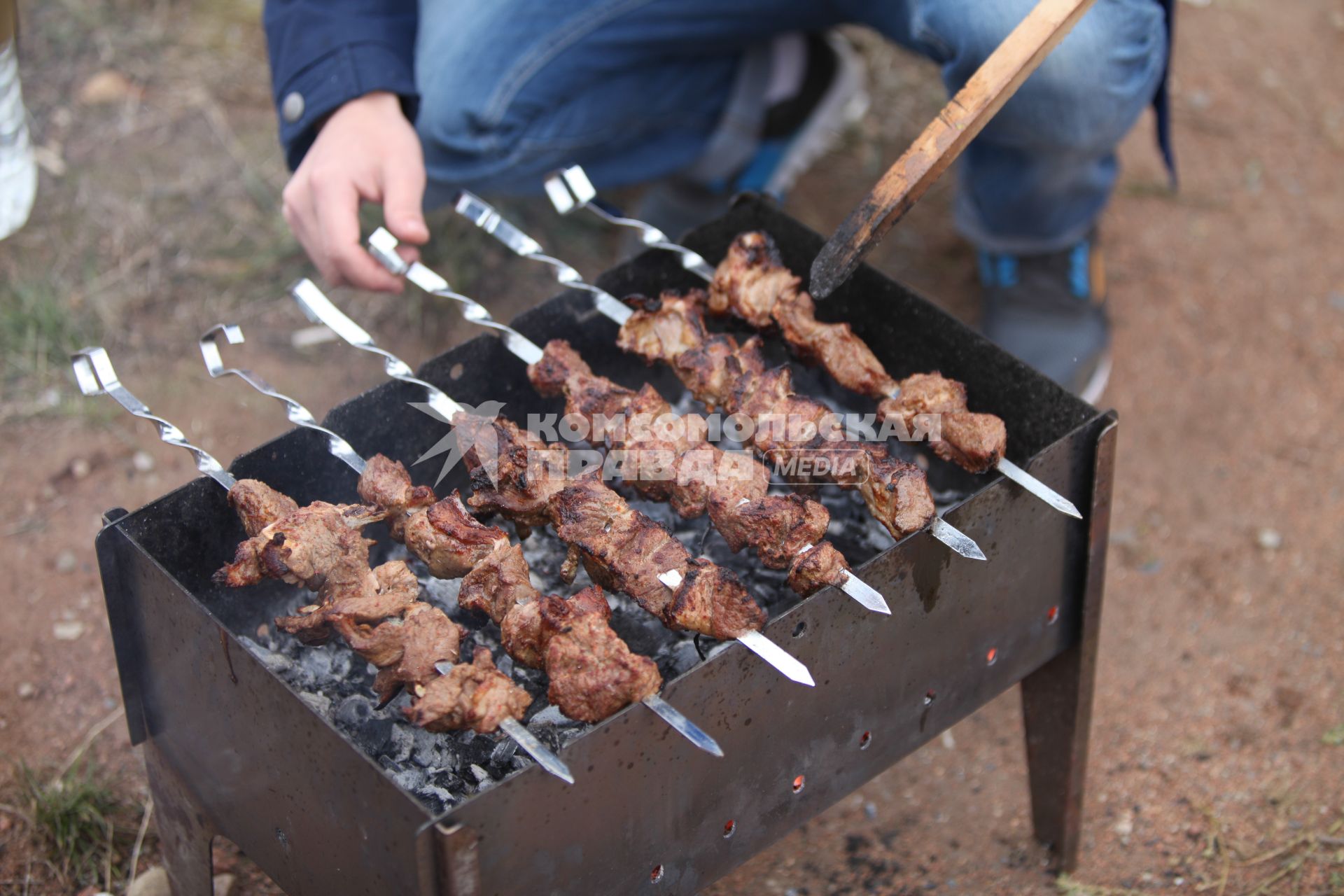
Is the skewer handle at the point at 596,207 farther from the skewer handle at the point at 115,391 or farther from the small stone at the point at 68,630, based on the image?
the small stone at the point at 68,630

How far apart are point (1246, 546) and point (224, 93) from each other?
14.2 feet

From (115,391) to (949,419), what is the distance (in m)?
1.58

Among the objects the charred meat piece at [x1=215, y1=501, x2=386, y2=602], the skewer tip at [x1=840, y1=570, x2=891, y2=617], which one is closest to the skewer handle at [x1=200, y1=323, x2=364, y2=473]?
the charred meat piece at [x1=215, y1=501, x2=386, y2=602]

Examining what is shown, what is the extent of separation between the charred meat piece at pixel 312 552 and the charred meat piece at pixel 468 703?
1.02 ft

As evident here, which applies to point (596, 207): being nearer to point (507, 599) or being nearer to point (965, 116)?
point (965, 116)

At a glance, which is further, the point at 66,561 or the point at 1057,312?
the point at 1057,312

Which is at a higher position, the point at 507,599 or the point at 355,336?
the point at 355,336

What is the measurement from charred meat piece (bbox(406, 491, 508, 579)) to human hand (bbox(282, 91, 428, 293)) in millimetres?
714

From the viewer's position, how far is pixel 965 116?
217cm

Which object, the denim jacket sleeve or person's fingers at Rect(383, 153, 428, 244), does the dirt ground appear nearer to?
the denim jacket sleeve

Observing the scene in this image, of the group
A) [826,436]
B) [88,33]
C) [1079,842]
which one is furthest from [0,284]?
[1079,842]

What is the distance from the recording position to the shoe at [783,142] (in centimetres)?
428

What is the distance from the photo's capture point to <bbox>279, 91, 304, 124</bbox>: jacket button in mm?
2803

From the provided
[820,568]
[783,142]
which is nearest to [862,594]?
[820,568]
